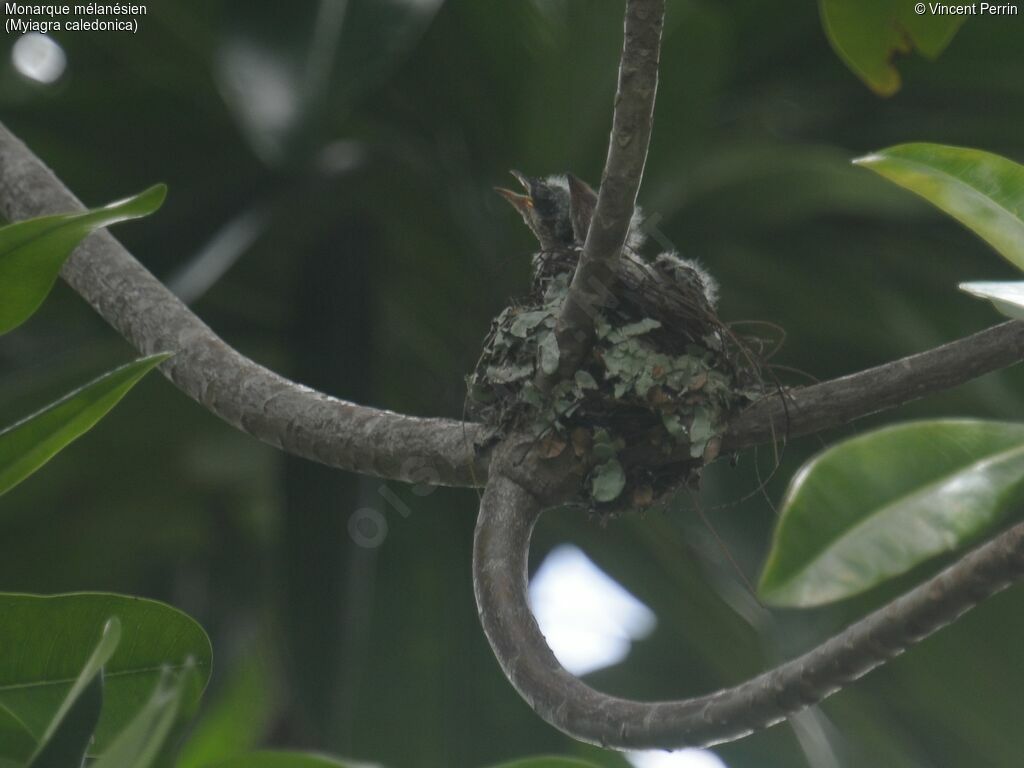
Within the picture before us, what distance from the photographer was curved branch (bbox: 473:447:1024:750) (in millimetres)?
787

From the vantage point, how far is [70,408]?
1.18 m

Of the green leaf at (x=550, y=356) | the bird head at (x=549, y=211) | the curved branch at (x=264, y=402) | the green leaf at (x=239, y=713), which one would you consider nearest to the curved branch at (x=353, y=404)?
the curved branch at (x=264, y=402)

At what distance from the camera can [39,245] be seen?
122 cm

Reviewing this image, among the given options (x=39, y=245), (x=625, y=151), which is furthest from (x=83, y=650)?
(x=625, y=151)

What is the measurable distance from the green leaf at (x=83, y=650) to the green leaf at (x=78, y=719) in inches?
8.7

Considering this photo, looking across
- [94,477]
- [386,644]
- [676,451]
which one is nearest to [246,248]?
[94,477]

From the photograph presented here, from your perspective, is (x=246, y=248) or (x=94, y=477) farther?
(x=94, y=477)

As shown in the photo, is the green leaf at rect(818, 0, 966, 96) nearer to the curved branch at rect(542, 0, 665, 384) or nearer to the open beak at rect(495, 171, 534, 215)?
the curved branch at rect(542, 0, 665, 384)

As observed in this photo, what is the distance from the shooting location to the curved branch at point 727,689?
0.79 metres

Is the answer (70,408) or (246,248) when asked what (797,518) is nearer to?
(70,408)

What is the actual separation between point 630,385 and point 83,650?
2.51 feet

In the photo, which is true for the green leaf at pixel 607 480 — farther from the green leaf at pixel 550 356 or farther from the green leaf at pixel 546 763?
the green leaf at pixel 546 763

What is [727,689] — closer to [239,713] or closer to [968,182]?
[968,182]

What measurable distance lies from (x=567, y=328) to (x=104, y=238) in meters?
0.66
